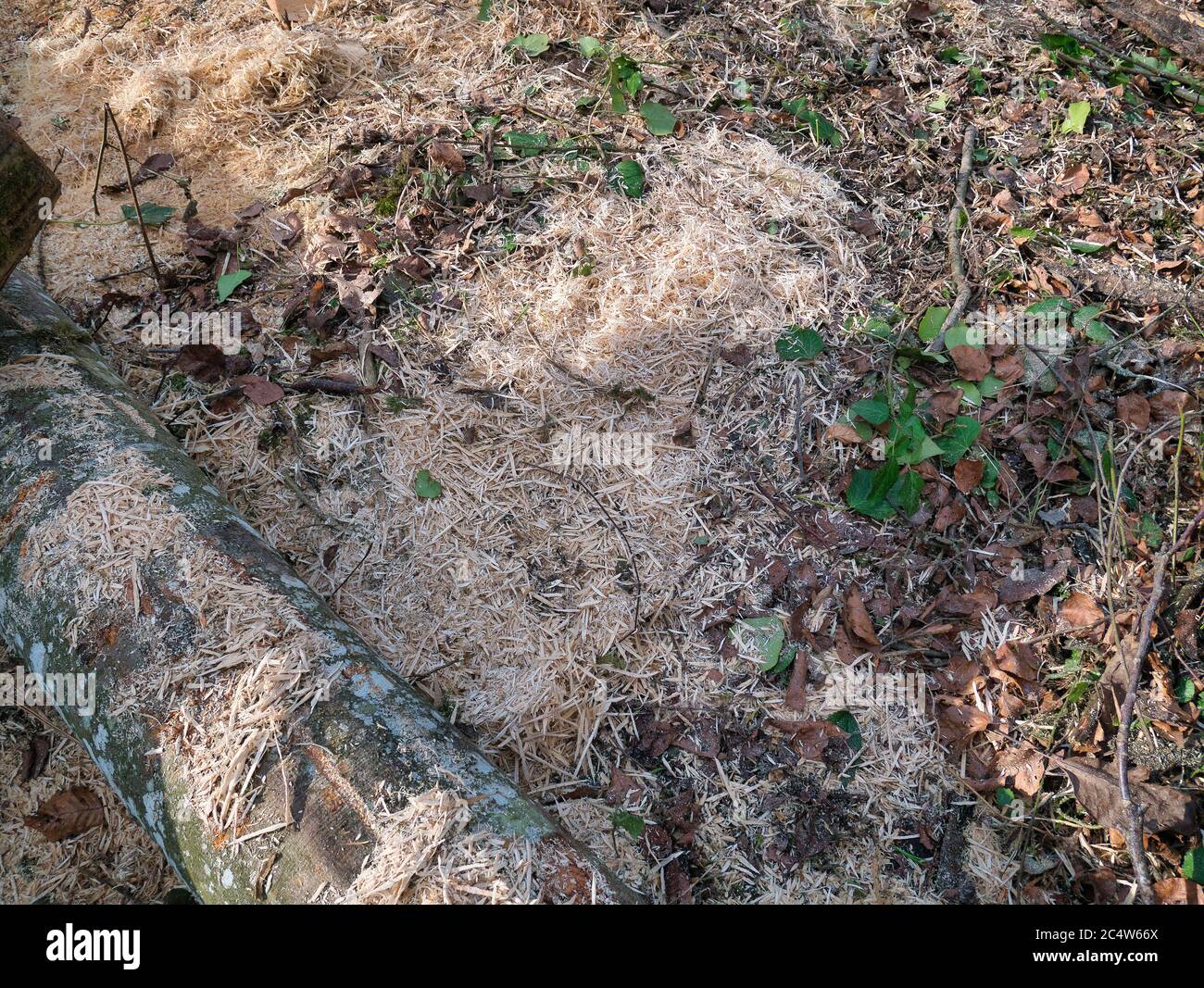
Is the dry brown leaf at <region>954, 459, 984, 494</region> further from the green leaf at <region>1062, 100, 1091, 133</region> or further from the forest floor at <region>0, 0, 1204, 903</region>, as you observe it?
the green leaf at <region>1062, 100, 1091, 133</region>

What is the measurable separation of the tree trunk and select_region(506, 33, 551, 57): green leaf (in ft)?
7.83

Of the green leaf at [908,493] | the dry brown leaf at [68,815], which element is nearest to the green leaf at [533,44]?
the green leaf at [908,493]

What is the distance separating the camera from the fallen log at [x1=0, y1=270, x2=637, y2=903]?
189cm

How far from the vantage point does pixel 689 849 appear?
2490 mm

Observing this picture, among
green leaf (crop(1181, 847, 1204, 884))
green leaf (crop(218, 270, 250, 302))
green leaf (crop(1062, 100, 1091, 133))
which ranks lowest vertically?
green leaf (crop(1181, 847, 1204, 884))

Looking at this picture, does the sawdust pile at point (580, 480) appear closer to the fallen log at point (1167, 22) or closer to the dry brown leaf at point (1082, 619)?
the dry brown leaf at point (1082, 619)

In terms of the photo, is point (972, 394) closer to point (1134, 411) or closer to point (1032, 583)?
point (1134, 411)

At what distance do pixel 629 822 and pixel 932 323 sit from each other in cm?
226

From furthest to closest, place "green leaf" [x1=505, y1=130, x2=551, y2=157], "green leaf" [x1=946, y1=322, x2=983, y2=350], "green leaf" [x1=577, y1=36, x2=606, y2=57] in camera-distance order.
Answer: "green leaf" [x1=577, y1=36, x2=606, y2=57] < "green leaf" [x1=505, y1=130, x2=551, y2=157] < "green leaf" [x1=946, y1=322, x2=983, y2=350]

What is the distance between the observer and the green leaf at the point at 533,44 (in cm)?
418

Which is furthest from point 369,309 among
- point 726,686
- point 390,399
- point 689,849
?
point 689,849

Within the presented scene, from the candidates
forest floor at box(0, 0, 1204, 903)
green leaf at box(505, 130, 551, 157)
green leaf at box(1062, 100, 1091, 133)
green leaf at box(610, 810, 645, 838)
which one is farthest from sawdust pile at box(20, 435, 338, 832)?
green leaf at box(1062, 100, 1091, 133)

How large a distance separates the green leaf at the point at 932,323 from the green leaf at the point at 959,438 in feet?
1.38

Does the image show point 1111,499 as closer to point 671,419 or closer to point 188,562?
point 671,419
